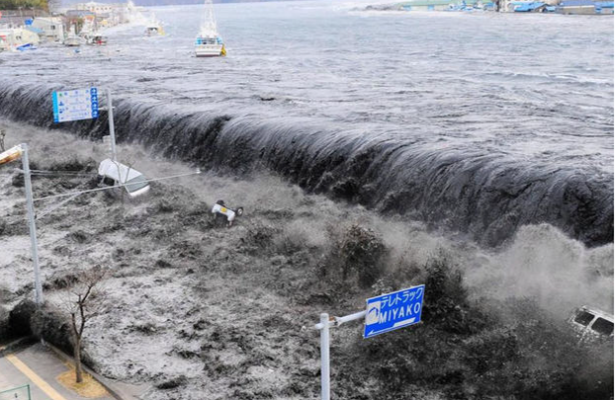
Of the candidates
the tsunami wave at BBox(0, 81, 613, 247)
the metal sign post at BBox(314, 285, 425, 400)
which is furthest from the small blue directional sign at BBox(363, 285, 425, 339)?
the tsunami wave at BBox(0, 81, 613, 247)

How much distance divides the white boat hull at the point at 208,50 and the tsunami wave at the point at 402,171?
41.9m

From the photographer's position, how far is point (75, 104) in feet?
92.5

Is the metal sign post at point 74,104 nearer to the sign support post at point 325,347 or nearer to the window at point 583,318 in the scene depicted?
the window at point 583,318

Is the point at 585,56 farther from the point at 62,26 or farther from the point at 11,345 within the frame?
the point at 62,26

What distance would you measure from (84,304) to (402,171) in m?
14.5

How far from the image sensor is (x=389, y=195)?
29672mm

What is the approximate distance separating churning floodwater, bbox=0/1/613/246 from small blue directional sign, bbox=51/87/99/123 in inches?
379

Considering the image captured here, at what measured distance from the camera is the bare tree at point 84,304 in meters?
19.2

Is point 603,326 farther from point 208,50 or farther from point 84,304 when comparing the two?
point 208,50

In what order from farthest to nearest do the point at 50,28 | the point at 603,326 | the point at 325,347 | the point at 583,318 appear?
the point at 50,28
the point at 583,318
the point at 603,326
the point at 325,347

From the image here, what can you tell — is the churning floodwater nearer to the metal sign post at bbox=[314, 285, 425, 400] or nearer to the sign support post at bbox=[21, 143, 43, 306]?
the sign support post at bbox=[21, 143, 43, 306]

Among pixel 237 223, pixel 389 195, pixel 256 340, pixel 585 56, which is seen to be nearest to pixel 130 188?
pixel 237 223

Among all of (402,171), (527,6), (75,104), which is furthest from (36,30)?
(527,6)

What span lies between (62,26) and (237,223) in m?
114
